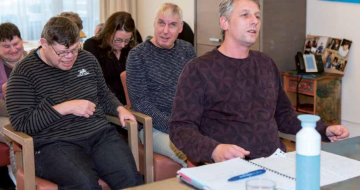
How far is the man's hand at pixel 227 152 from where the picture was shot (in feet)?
5.21

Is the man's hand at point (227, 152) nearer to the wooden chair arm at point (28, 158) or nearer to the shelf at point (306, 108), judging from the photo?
the wooden chair arm at point (28, 158)

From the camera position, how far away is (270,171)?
1.47 meters

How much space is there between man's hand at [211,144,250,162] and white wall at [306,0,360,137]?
8.60 feet

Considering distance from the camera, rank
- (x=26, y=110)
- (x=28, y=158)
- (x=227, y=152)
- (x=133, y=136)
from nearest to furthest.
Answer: (x=227, y=152) < (x=28, y=158) < (x=26, y=110) < (x=133, y=136)

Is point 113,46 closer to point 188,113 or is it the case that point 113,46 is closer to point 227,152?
point 188,113

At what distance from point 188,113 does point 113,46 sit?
1471 mm

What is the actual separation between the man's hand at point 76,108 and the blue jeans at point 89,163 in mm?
130

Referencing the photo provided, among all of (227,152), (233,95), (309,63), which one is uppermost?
(233,95)

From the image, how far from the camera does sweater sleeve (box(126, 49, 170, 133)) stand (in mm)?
2719

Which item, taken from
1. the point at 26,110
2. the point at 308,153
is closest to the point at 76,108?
the point at 26,110

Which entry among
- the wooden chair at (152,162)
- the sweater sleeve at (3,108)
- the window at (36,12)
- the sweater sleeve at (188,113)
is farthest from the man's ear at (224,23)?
the window at (36,12)

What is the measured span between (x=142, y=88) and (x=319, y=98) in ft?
5.90

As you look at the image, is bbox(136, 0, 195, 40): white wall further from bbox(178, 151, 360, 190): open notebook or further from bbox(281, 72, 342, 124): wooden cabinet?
bbox(178, 151, 360, 190): open notebook

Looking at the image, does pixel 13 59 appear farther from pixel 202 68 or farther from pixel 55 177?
pixel 202 68
